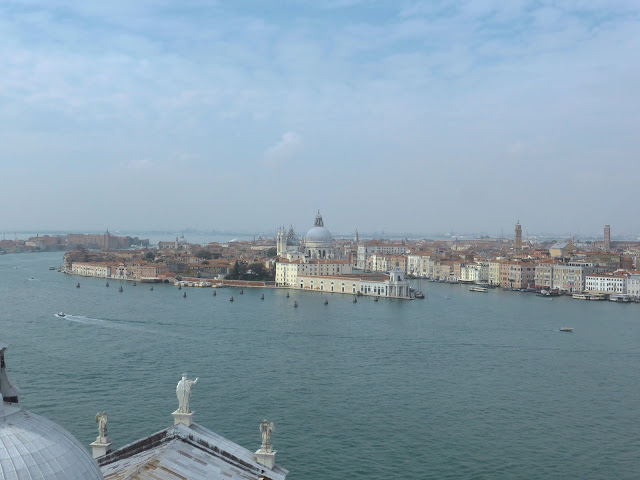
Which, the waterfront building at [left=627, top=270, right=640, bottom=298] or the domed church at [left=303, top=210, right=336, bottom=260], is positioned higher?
the domed church at [left=303, top=210, right=336, bottom=260]

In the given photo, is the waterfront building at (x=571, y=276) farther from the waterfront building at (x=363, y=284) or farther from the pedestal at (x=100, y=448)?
the pedestal at (x=100, y=448)

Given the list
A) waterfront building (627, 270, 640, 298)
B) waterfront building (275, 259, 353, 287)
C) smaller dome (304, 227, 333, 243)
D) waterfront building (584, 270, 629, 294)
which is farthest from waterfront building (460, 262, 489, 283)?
waterfront building (627, 270, 640, 298)

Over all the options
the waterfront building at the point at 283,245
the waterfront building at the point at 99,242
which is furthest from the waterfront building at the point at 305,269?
the waterfront building at the point at 99,242

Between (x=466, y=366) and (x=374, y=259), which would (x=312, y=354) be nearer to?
(x=466, y=366)

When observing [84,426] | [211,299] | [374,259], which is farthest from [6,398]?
[374,259]

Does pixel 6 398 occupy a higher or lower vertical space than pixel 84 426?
higher

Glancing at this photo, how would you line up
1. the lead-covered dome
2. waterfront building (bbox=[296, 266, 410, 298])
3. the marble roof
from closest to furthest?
the lead-covered dome
the marble roof
waterfront building (bbox=[296, 266, 410, 298])

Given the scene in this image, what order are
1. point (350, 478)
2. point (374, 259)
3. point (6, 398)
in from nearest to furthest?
point (6, 398), point (350, 478), point (374, 259)

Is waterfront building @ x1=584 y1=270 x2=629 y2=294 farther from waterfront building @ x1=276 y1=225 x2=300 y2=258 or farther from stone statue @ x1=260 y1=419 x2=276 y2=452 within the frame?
stone statue @ x1=260 y1=419 x2=276 y2=452
